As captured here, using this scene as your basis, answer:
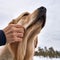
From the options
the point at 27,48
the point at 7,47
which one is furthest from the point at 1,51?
the point at 27,48

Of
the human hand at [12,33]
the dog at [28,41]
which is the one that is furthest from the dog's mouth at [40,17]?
the human hand at [12,33]

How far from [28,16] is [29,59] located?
26.9 inches

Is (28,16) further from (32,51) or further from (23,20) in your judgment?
(32,51)

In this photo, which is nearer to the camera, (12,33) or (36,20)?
(12,33)

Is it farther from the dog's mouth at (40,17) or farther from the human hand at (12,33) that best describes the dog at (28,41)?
the human hand at (12,33)

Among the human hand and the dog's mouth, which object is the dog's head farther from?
the human hand

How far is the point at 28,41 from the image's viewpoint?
4.04m

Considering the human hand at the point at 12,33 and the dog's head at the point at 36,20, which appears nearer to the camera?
the human hand at the point at 12,33

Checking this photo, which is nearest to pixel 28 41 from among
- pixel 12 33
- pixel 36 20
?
A: pixel 36 20

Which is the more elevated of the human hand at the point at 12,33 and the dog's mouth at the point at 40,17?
the dog's mouth at the point at 40,17

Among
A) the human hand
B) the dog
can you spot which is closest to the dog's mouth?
the dog

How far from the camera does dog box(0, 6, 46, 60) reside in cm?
387

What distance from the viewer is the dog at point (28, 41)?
3871 mm

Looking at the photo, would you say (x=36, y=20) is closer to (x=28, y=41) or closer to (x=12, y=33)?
(x=28, y=41)
